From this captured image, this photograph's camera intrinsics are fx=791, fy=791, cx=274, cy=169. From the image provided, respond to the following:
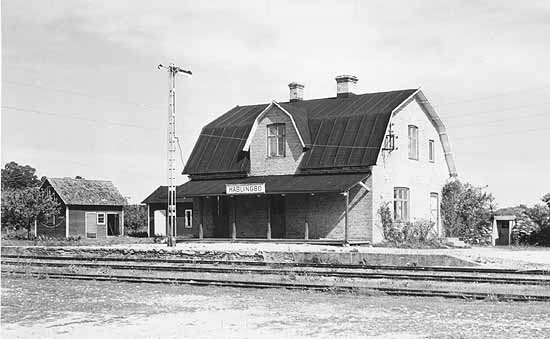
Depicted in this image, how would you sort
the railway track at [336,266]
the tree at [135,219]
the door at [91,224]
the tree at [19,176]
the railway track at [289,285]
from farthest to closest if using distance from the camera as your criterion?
the tree at [19,176], the tree at [135,219], the door at [91,224], the railway track at [336,266], the railway track at [289,285]

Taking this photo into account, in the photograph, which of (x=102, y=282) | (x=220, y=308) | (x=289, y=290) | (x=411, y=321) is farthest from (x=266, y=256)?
(x=411, y=321)

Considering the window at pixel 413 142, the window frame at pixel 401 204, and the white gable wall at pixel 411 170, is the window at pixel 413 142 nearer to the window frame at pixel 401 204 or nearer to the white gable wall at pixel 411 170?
the white gable wall at pixel 411 170

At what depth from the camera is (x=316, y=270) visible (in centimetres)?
2059

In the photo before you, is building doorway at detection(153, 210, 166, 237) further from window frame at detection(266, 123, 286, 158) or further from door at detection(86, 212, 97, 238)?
window frame at detection(266, 123, 286, 158)

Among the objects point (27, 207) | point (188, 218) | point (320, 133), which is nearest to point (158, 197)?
point (188, 218)

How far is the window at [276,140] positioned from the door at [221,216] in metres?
3.18

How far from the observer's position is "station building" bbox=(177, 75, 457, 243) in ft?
105

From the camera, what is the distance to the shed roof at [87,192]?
1934 inches

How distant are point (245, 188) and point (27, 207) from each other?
17.7 m

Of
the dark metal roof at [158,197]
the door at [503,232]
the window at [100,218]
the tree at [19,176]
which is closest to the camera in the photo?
the door at [503,232]

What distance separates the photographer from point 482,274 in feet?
61.6

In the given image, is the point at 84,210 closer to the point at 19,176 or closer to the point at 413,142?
the point at 413,142

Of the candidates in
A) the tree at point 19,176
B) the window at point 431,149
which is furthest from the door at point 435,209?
the tree at point 19,176

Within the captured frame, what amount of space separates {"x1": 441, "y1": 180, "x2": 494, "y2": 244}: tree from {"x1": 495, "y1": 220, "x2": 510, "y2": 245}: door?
394cm
